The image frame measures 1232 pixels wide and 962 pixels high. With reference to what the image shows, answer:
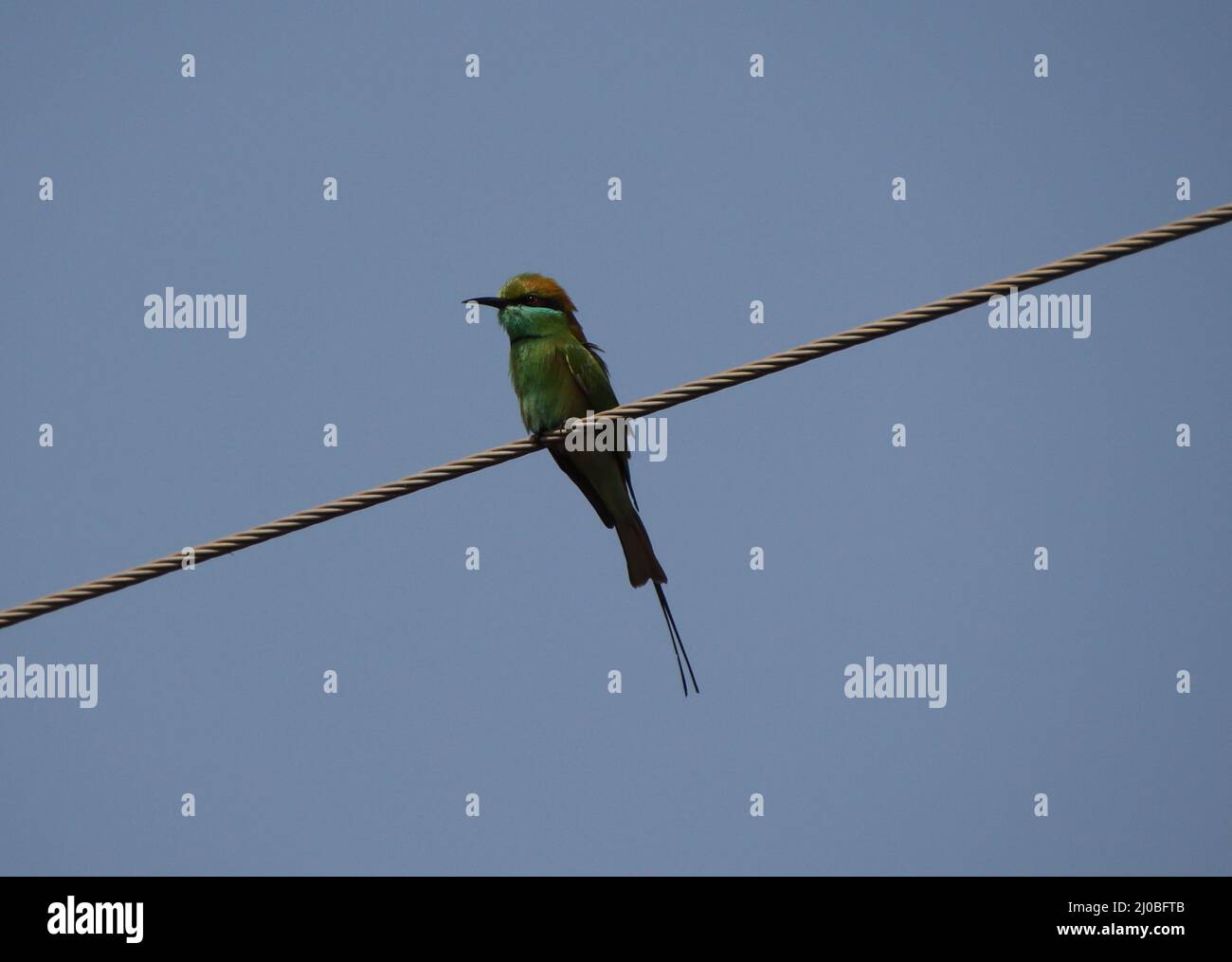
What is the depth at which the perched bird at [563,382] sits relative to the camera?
16.3 feet

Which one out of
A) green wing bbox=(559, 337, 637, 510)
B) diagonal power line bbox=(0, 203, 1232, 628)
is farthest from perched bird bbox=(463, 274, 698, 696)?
diagonal power line bbox=(0, 203, 1232, 628)

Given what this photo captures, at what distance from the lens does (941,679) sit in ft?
24.5

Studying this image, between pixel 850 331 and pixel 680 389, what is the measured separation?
17.6 inches

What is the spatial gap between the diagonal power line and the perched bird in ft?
5.67

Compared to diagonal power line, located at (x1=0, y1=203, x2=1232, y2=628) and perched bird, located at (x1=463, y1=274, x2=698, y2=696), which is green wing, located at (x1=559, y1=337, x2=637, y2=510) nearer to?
perched bird, located at (x1=463, y1=274, x2=698, y2=696)

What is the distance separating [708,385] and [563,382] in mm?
2045

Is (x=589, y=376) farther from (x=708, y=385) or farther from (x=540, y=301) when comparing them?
(x=708, y=385)

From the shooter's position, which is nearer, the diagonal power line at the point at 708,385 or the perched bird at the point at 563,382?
the diagonal power line at the point at 708,385

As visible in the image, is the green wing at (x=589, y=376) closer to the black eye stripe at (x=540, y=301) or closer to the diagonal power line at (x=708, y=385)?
the black eye stripe at (x=540, y=301)

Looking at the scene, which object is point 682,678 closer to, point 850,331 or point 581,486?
point 581,486

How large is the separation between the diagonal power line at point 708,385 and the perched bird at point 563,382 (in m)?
1.73

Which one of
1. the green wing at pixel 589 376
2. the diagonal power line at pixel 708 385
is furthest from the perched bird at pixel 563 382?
the diagonal power line at pixel 708 385
